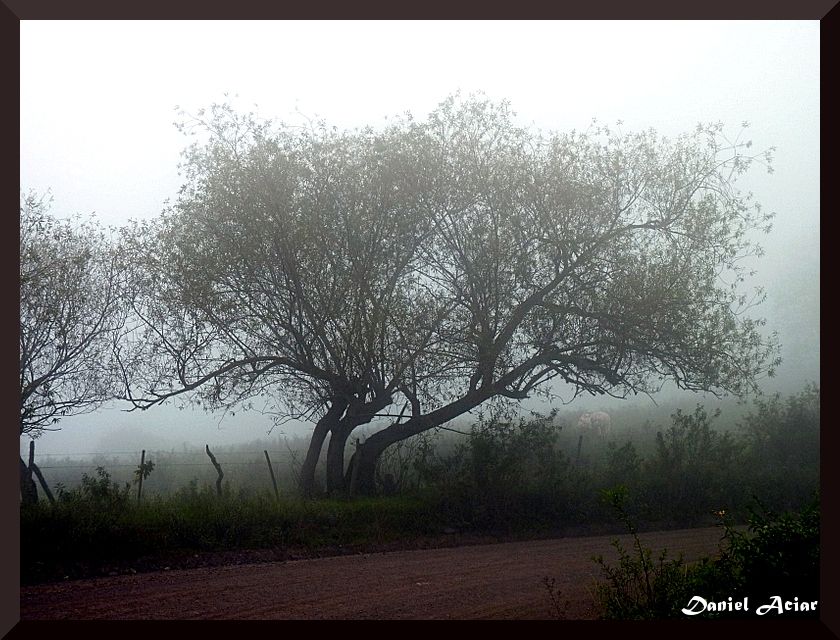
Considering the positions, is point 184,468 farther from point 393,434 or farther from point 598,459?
point 598,459

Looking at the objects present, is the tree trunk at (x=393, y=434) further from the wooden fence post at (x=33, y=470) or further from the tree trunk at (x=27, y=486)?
the tree trunk at (x=27, y=486)

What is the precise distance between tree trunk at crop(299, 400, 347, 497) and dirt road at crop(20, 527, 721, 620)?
9.41 feet

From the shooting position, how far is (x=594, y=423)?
501 inches

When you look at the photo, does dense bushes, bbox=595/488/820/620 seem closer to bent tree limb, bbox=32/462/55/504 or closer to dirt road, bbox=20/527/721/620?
dirt road, bbox=20/527/721/620

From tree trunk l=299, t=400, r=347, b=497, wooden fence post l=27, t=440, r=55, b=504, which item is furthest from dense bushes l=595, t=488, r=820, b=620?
wooden fence post l=27, t=440, r=55, b=504

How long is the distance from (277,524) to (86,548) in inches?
100

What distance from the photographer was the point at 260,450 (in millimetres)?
12641

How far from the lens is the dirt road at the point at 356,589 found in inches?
300

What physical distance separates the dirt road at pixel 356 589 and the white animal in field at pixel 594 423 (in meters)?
2.44

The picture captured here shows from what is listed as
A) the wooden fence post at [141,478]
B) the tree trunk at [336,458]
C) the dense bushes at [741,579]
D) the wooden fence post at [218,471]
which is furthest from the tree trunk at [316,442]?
the dense bushes at [741,579]

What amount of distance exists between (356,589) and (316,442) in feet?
17.0

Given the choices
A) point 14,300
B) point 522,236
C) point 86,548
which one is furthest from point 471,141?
point 86,548

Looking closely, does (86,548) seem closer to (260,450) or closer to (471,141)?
(260,450)

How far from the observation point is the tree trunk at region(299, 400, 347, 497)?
13.2 metres
